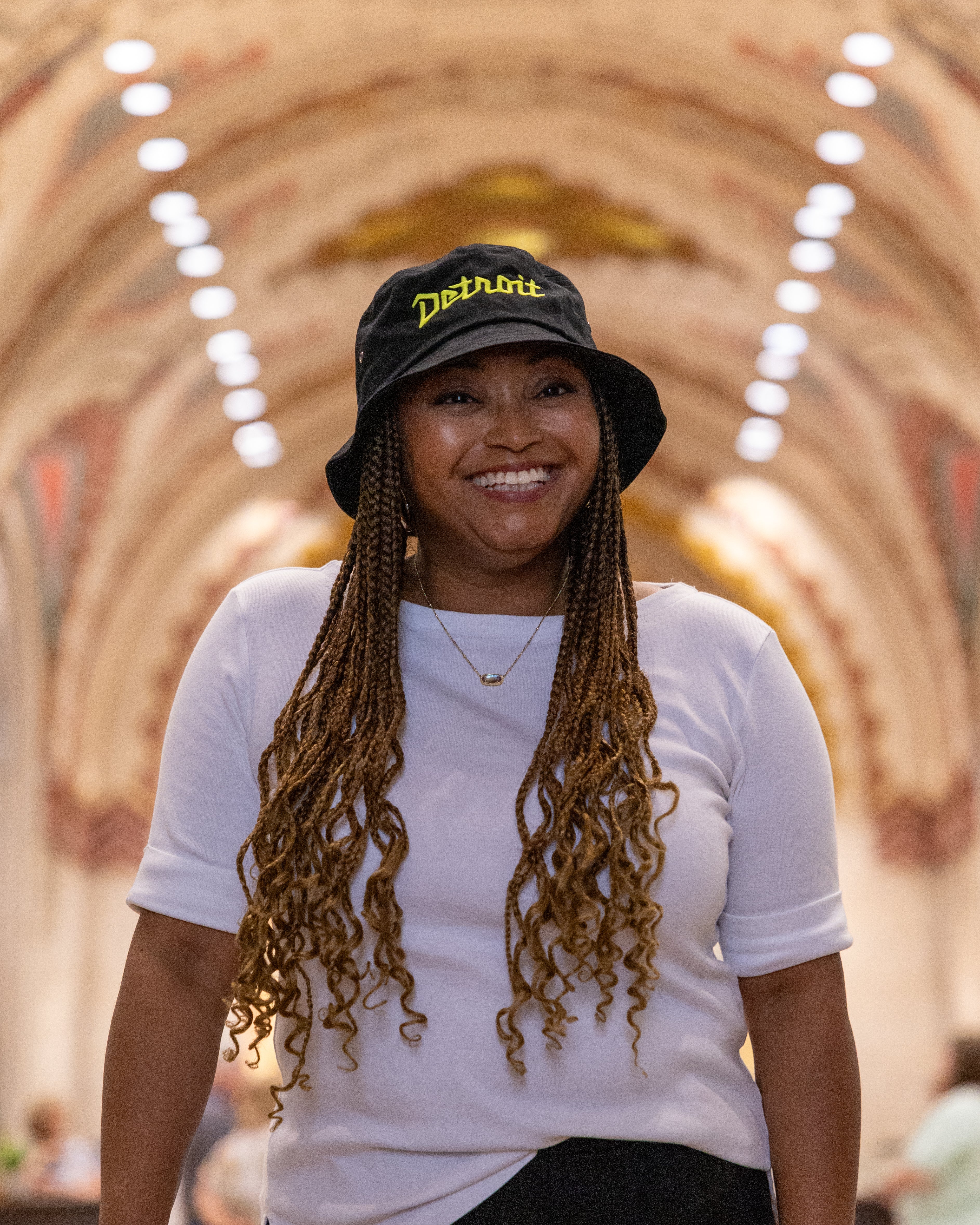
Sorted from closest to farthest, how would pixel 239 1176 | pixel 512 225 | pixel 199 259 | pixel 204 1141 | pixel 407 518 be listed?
pixel 407 518
pixel 239 1176
pixel 204 1141
pixel 199 259
pixel 512 225

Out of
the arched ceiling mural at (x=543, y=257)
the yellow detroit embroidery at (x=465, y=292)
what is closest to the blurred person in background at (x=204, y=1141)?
the yellow detroit embroidery at (x=465, y=292)

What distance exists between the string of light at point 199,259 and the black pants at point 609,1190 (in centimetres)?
885

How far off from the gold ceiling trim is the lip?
10.5m

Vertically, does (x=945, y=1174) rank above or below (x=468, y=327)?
below

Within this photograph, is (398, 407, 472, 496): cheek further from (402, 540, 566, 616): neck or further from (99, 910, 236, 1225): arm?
(99, 910, 236, 1225): arm

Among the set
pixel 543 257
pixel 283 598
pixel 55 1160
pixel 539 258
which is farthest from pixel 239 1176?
pixel 539 258

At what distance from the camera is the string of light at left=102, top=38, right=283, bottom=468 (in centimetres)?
996

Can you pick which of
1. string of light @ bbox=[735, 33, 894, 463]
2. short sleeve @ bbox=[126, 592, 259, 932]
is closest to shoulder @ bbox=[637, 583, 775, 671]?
short sleeve @ bbox=[126, 592, 259, 932]

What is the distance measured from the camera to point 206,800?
7.10 ft

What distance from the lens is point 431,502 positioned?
226 centimetres

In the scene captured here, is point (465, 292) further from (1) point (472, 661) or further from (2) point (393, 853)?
(2) point (393, 853)

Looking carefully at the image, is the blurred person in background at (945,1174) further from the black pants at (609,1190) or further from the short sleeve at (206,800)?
the short sleeve at (206,800)

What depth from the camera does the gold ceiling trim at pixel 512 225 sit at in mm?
12586

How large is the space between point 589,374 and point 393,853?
72 cm
